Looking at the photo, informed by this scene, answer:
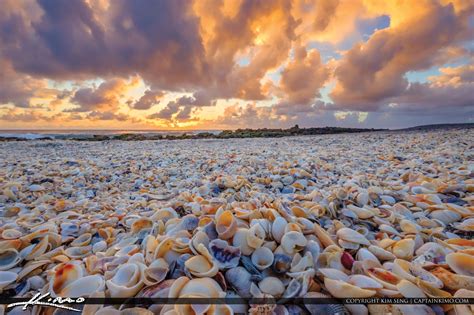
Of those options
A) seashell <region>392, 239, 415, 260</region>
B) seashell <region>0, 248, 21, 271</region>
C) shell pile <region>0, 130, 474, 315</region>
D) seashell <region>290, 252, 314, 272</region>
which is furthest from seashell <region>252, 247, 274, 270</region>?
seashell <region>0, 248, 21, 271</region>

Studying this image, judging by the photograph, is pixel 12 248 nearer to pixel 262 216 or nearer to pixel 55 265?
pixel 55 265

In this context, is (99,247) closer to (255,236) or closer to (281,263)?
(255,236)

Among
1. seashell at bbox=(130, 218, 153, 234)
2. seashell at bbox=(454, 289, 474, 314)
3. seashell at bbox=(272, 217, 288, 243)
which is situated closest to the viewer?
seashell at bbox=(454, 289, 474, 314)

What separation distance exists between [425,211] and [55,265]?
270 centimetres

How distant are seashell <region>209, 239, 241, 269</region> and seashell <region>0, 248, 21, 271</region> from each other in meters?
1.17

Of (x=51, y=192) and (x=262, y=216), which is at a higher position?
(x=262, y=216)

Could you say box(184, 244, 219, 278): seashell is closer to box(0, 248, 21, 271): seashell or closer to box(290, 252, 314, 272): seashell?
box(290, 252, 314, 272): seashell

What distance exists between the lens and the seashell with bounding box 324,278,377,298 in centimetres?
99

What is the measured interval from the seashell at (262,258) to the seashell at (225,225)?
0.61ft

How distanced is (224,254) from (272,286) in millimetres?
292

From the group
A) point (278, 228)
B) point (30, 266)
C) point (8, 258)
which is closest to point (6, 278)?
point (30, 266)

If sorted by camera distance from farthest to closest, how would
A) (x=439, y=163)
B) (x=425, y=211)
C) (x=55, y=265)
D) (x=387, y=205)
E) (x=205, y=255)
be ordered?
(x=439, y=163), (x=387, y=205), (x=425, y=211), (x=55, y=265), (x=205, y=255)

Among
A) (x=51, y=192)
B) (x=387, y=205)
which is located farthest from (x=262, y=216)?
(x=51, y=192)

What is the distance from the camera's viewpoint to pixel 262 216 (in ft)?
5.41
